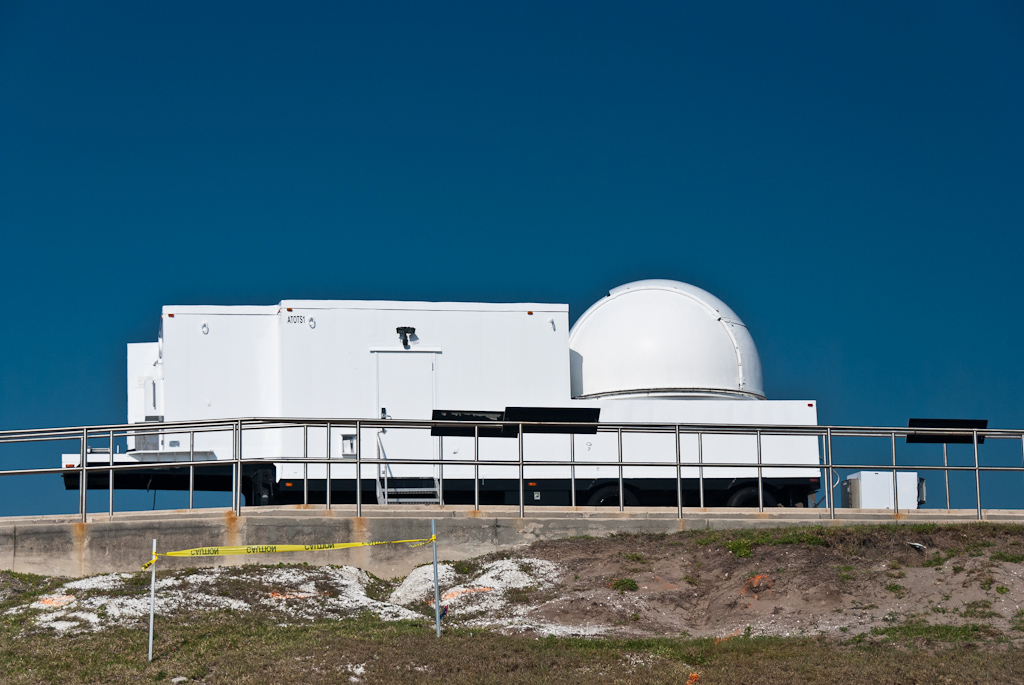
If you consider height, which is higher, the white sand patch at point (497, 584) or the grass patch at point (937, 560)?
the grass patch at point (937, 560)

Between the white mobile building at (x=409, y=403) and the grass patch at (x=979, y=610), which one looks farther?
the white mobile building at (x=409, y=403)

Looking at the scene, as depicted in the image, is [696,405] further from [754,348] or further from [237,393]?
[237,393]

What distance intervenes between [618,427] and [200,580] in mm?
6162

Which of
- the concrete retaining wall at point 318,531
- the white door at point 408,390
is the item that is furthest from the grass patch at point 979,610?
the white door at point 408,390

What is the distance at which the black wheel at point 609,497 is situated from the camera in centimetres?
1905

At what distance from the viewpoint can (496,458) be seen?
19.1 meters

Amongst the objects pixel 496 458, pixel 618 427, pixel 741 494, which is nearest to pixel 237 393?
pixel 496 458

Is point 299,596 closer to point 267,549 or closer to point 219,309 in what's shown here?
point 267,549

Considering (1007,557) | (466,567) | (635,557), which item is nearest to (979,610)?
(1007,557)

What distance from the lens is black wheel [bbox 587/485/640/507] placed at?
19.0 m

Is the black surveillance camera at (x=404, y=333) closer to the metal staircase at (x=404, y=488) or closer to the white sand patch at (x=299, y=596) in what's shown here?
the metal staircase at (x=404, y=488)

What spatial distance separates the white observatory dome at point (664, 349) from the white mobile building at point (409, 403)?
2.17 ft

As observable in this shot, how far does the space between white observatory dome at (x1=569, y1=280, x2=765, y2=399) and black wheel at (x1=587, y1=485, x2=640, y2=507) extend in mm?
2297

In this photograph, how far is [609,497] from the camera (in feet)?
63.2
